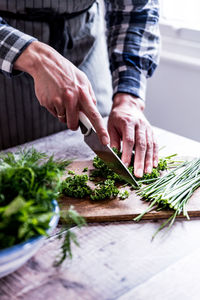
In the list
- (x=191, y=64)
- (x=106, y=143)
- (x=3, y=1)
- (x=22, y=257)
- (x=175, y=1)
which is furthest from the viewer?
(x=175, y=1)

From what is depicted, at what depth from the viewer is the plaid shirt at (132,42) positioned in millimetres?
1607

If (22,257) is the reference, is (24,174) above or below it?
above

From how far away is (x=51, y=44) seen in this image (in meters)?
1.56

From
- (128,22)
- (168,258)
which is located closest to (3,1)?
(128,22)

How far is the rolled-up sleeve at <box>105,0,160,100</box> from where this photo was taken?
1606mm

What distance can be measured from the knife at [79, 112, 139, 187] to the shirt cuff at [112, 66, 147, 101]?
41 centimetres

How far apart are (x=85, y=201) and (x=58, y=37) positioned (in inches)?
28.4

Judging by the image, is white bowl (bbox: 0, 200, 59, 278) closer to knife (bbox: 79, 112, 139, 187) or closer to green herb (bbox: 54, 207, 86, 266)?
green herb (bbox: 54, 207, 86, 266)

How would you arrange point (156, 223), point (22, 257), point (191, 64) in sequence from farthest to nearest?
point (191, 64) < point (156, 223) < point (22, 257)

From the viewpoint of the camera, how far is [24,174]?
33.4 inches

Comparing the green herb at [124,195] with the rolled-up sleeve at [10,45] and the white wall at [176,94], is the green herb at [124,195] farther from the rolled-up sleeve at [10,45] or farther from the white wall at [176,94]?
the white wall at [176,94]

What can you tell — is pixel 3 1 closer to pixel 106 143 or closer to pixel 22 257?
pixel 106 143

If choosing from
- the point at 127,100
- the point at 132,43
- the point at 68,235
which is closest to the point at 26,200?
the point at 68,235

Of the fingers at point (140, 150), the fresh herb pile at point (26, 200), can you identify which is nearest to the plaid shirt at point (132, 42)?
the fingers at point (140, 150)
